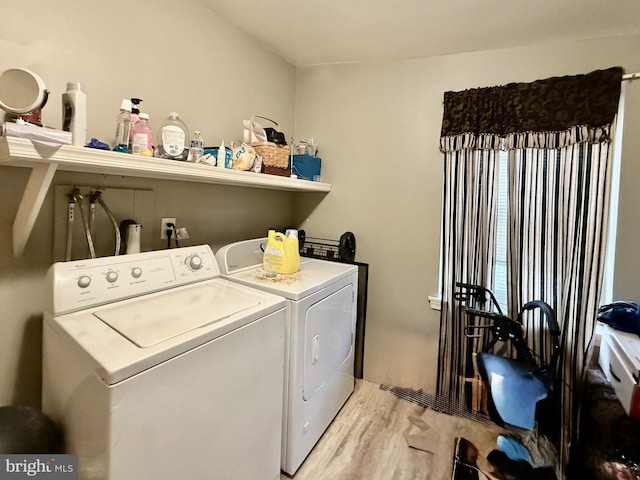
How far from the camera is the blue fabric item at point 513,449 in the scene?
1.72 m

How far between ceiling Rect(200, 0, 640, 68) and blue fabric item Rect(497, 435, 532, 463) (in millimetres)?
2267

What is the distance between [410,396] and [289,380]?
46.0 inches

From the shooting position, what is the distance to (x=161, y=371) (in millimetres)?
952

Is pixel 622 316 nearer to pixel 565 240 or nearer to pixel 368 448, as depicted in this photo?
pixel 565 240

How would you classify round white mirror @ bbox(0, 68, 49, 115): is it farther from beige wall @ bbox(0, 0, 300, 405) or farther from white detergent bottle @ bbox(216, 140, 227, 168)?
white detergent bottle @ bbox(216, 140, 227, 168)

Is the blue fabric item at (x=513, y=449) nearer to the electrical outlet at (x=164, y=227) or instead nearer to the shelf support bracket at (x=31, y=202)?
the electrical outlet at (x=164, y=227)

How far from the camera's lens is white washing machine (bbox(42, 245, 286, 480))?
0.90m

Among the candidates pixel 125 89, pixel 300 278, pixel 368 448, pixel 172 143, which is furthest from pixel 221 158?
pixel 368 448

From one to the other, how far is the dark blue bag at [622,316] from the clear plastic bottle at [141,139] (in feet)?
7.69

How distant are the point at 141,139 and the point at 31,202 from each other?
430 millimetres

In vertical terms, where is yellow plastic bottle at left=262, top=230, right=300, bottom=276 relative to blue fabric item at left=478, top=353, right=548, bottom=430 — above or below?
above

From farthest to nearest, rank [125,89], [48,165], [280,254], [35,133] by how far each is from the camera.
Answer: [280,254]
[125,89]
[48,165]
[35,133]

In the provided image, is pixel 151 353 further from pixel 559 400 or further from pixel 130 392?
pixel 559 400

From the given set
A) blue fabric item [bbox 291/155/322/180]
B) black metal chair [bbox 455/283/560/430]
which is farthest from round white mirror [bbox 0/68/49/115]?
black metal chair [bbox 455/283/560/430]
